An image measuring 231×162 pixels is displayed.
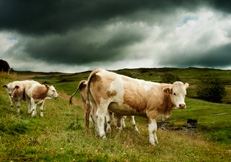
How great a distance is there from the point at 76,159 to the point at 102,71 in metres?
5.92

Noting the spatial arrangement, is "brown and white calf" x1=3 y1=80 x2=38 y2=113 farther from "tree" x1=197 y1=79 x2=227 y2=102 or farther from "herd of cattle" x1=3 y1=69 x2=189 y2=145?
"tree" x1=197 y1=79 x2=227 y2=102

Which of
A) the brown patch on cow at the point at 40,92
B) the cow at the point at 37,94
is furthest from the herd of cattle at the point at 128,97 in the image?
the brown patch on cow at the point at 40,92

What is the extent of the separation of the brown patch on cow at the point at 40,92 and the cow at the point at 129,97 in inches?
248

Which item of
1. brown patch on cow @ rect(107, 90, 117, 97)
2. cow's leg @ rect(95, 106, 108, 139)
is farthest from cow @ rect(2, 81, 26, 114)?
brown patch on cow @ rect(107, 90, 117, 97)

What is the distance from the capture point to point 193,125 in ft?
130

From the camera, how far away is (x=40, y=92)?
19.3 meters

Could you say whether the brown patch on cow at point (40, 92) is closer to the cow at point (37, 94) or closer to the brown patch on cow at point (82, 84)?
the cow at point (37, 94)

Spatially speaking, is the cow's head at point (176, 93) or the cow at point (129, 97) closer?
the cow at point (129, 97)

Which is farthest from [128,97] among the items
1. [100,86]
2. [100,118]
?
[100,118]

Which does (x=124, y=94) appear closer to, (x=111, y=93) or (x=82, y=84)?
(x=111, y=93)

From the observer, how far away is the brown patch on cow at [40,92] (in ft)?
62.1

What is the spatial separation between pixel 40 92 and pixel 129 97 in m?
8.25

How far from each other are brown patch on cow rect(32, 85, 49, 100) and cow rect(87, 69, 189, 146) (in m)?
6.29

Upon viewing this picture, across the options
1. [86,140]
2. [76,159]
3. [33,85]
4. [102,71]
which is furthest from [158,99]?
[33,85]
